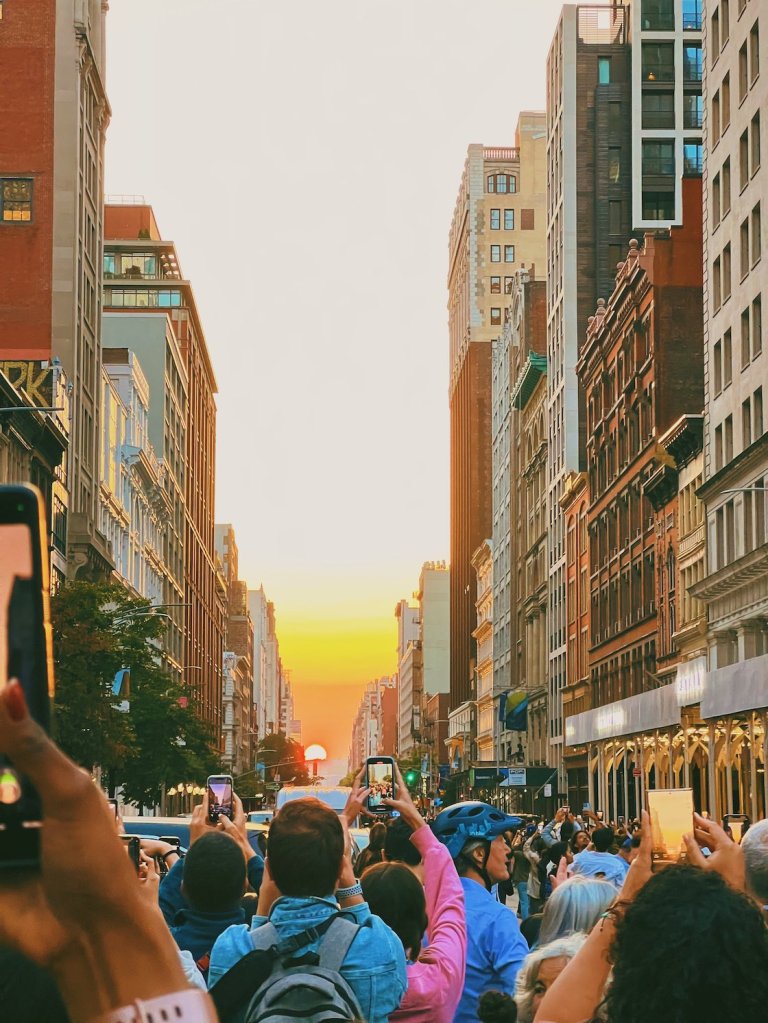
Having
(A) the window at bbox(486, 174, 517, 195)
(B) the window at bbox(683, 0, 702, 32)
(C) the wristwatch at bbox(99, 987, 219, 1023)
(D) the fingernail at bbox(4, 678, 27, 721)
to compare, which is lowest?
(C) the wristwatch at bbox(99, 987, 219, 1023)

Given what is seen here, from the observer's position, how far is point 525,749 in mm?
121312

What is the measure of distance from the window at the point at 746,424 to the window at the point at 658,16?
55.9 meters

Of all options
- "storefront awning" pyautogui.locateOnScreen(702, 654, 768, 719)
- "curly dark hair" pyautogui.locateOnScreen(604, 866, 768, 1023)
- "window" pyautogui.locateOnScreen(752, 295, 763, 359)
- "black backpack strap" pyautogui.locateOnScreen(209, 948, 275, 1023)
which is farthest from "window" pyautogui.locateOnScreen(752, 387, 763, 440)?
"curly dark hair" pyautogui.locateOnScreen(604, 866, 768, 1023)

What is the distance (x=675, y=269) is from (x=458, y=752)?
104m

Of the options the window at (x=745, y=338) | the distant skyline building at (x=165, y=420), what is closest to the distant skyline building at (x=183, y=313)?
the distant skyline building at (x=165, y=420)

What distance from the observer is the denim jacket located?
5227 mm

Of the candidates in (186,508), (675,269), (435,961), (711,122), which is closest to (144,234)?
(186,508)

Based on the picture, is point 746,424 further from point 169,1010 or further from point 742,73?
point 169,1010

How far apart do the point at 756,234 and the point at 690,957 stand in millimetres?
54652

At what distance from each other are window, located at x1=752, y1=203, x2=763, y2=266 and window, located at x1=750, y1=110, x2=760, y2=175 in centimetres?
137

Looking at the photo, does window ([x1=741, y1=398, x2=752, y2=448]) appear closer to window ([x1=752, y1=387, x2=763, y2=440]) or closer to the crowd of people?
window ([x1=752, y1=387, x2=763, y2=440])

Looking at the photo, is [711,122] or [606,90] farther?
[606,90]

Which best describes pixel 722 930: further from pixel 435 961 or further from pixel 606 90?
pixel 606 90

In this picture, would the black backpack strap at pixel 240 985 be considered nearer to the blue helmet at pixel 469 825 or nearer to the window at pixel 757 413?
the blue helmet at pixel 469 825
